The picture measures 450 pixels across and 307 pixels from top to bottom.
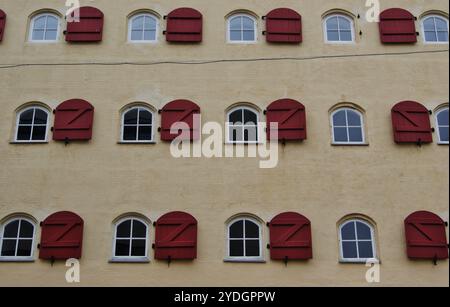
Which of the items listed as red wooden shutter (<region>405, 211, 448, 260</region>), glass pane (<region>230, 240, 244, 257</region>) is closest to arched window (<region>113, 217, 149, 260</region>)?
glass pane (<region>230, 240, 244, 257</region>)

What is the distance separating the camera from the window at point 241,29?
18750 mm

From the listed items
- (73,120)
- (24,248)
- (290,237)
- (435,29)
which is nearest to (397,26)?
(435,29)

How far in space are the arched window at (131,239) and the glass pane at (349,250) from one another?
5113mm

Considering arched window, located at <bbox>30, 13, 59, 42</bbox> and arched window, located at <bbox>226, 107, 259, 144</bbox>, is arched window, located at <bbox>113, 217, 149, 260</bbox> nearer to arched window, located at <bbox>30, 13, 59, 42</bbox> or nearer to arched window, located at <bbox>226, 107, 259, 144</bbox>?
arched window, located at <bbox>226, 107, 259, 144</bbox>

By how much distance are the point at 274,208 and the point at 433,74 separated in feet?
20.3

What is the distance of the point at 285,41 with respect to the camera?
1838 centimetres

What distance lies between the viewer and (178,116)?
56.9 ft

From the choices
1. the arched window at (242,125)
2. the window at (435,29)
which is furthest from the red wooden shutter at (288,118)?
the window at (435,29)

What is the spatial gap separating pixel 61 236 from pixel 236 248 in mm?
4511

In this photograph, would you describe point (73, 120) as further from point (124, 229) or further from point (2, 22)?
point (2, 22)

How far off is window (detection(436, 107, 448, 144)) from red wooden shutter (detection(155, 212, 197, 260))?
282 inches

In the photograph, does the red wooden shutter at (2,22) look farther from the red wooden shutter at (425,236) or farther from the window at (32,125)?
the red wooden shutter at (425,236)

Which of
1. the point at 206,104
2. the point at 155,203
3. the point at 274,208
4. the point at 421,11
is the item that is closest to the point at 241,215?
the point at 274,208

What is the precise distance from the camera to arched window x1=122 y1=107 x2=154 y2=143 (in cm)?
1736
